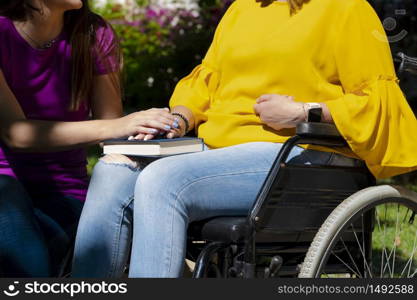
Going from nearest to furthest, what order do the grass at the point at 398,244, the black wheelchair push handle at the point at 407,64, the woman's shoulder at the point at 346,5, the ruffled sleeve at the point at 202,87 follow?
the woman's shoulder at the point at 346,5 < the black wheelchair push handle at the point at 407,64 < the ruffled sleeve at the point at 202,87 < the grass at the point at 398,244

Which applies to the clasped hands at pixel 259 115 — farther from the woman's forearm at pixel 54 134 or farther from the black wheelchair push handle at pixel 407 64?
the black wheelchair push handle at pixel 407 64

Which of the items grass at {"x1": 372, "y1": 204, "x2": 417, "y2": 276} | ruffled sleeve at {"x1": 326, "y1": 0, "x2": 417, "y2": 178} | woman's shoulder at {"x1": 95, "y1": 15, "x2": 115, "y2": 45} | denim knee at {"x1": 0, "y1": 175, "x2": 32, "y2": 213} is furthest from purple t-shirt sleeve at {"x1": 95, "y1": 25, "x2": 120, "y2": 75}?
grass at {"x1": 372, "y1": 204, "x2": 417, "y2": 276}

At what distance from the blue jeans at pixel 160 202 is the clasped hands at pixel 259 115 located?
9cm

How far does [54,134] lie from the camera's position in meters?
2.99

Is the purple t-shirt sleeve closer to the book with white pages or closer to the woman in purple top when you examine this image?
the woman in purple top

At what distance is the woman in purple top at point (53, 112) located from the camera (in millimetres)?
2947

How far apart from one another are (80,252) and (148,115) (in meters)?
0.51

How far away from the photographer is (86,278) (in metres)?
2.83

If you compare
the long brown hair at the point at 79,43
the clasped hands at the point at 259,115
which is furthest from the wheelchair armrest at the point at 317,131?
the long brown hair at the point at 79,43

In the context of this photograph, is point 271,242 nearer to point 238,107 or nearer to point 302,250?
point 302,250

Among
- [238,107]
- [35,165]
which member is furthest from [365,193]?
[35,165]
